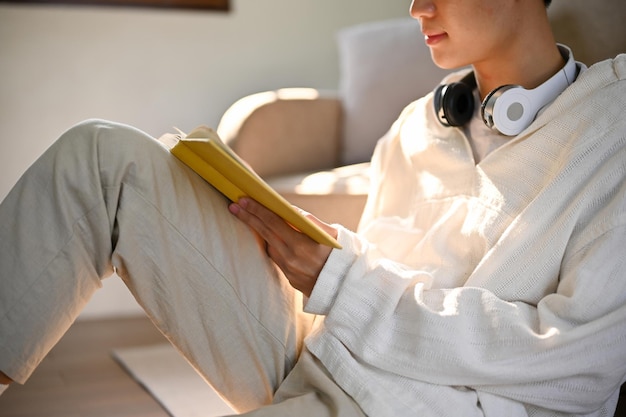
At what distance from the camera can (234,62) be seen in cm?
306

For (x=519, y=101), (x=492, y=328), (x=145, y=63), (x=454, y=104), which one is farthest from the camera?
(x=145, y=63)

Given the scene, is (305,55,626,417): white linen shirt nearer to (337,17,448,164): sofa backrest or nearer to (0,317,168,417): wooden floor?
(0,317,168,417): wooden floor

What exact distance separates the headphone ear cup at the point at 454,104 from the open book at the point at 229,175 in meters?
0.39

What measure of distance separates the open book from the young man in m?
0.04

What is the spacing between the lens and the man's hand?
116cm

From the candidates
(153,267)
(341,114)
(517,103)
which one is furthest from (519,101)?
(341,114)

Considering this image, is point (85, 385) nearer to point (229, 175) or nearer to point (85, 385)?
point (85, 385)

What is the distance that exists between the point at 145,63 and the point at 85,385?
125cm

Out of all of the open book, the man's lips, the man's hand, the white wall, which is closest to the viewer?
the open book

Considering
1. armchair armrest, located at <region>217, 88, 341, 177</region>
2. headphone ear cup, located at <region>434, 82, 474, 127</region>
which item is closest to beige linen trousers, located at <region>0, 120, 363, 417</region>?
headphone ear cup, located at <region>434, 82, 474, 127</region>

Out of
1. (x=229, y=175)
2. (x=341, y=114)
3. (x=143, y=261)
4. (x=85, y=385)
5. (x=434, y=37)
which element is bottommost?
(x=85, y=385)

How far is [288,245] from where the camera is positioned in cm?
117

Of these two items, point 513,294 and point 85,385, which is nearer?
point 513,294

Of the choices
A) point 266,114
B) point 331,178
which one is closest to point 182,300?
point 331,178
